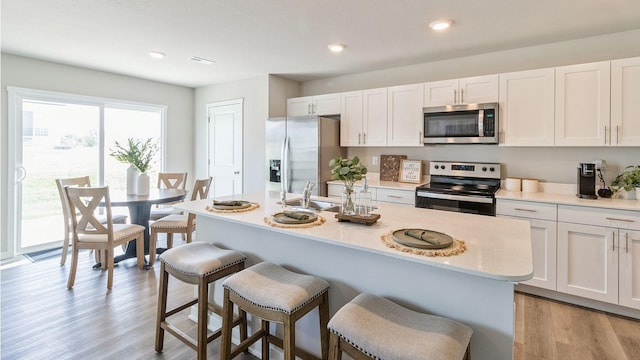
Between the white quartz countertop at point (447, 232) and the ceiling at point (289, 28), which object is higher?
the ceiling at point (289, 28)

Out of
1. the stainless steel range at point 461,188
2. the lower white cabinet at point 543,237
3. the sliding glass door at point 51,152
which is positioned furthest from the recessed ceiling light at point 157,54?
the lower white cabinet at point 543,237

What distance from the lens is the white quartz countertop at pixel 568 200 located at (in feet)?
8.11

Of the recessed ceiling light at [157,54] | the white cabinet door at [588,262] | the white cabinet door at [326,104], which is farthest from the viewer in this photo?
the white cabinet door at [326,104]

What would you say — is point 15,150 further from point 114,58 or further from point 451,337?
point 451,337

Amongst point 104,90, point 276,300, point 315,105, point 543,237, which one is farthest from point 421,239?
point 104,90

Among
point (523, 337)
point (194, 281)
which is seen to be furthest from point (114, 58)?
point (523, 337)

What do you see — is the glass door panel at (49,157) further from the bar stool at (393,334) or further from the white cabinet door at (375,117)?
the bar stool at (393,334)

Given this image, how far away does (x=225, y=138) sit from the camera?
5.22 metres

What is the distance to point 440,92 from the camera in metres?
3.51

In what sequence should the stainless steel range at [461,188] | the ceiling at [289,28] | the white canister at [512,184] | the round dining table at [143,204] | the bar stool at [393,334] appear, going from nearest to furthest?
the bar stool at [393,334]
the ceiling at [289,28]
the stainless steel range at [461,188]
the white canister at [512,184]
the round dining table at [143,204]

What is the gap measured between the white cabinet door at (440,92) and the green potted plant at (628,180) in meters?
1.61

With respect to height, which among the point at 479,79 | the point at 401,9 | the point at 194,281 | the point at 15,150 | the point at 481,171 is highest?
the point at 401,9

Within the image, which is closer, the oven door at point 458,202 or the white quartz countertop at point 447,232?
the white quartz countertop at point 447,232

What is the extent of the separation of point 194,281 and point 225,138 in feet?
12.2
